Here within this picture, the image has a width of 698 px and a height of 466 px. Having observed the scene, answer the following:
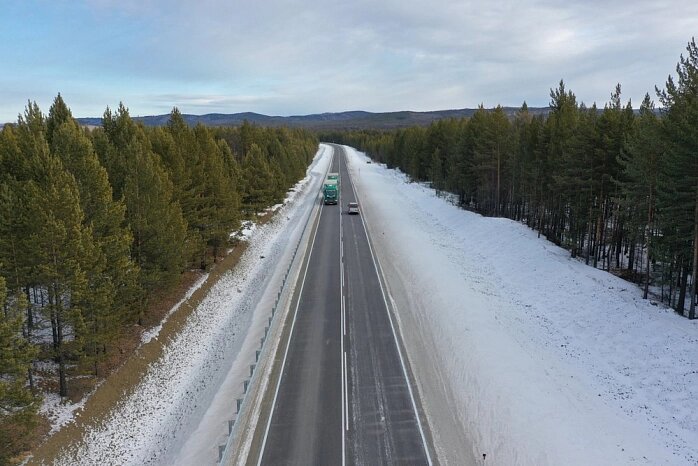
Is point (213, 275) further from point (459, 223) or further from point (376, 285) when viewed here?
point (459, 223)

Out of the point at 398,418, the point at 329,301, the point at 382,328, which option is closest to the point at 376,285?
the point at 329,301

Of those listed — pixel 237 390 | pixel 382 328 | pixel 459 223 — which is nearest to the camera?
pixel 237 390

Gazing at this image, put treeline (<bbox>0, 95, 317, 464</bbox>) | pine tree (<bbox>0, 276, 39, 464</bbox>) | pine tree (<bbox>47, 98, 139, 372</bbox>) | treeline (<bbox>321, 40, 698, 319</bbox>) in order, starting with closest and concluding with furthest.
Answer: pine tree (<bbox>0, 276, 39, 464</bbox>)
treeline (<bbox>0, 95, 317, 464</bbox>)
pine tree (<bbox>47, 98, 139, 372</bbox>)
treeline (<bbox>321, 40, 698, 319</bbox>)

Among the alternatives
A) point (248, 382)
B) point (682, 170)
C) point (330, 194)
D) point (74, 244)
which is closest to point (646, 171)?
point (682, 170)

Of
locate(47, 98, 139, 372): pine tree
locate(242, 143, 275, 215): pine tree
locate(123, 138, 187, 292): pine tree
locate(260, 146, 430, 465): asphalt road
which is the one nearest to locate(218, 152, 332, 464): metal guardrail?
locate(260, 146, 430, 465): asphalt road

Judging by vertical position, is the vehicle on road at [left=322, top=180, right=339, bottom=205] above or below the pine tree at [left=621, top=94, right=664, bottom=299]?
below

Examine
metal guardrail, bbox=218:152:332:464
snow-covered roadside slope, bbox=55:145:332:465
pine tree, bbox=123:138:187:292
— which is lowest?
snow-covered roadside slope, bbox=55:145:332:465

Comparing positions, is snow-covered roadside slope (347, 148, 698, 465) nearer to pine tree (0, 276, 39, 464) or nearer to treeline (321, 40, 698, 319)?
treeline (321, 40, 698, 319)
